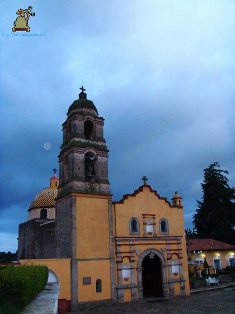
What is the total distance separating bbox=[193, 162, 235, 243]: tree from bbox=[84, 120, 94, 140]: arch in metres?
31.2

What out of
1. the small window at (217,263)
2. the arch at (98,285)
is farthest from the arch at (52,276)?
the small window at (217,263)

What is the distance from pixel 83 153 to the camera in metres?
27.8

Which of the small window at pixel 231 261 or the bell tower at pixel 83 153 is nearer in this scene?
the bell tower at pixel 83 153

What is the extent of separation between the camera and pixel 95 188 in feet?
89.6

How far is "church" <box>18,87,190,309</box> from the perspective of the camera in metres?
24.9

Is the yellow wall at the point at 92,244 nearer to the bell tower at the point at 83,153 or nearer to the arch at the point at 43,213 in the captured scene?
the bell tower at the point at 83,153

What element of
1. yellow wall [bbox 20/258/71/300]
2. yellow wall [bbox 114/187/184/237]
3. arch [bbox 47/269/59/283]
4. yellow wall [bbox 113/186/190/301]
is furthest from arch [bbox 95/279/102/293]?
yellow wall [bbox 114/187/184/237]

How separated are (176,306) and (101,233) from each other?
7.34 metres

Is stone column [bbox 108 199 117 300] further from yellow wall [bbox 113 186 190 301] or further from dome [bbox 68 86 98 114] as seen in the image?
dome [bbox 68 86 98 114]

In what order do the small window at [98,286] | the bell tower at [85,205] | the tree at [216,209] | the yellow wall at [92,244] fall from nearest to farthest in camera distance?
the yellow wall at [92,244]
the bell tower at [85,205]
the small window at [98,286]
the tree at [216,209]

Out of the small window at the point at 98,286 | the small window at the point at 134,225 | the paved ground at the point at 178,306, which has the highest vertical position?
the small window at the point at 134,225

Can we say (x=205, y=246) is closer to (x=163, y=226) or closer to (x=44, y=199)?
(x=163, y=226)

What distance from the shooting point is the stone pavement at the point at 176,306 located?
71.6ft

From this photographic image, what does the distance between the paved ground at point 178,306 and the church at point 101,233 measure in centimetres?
79
